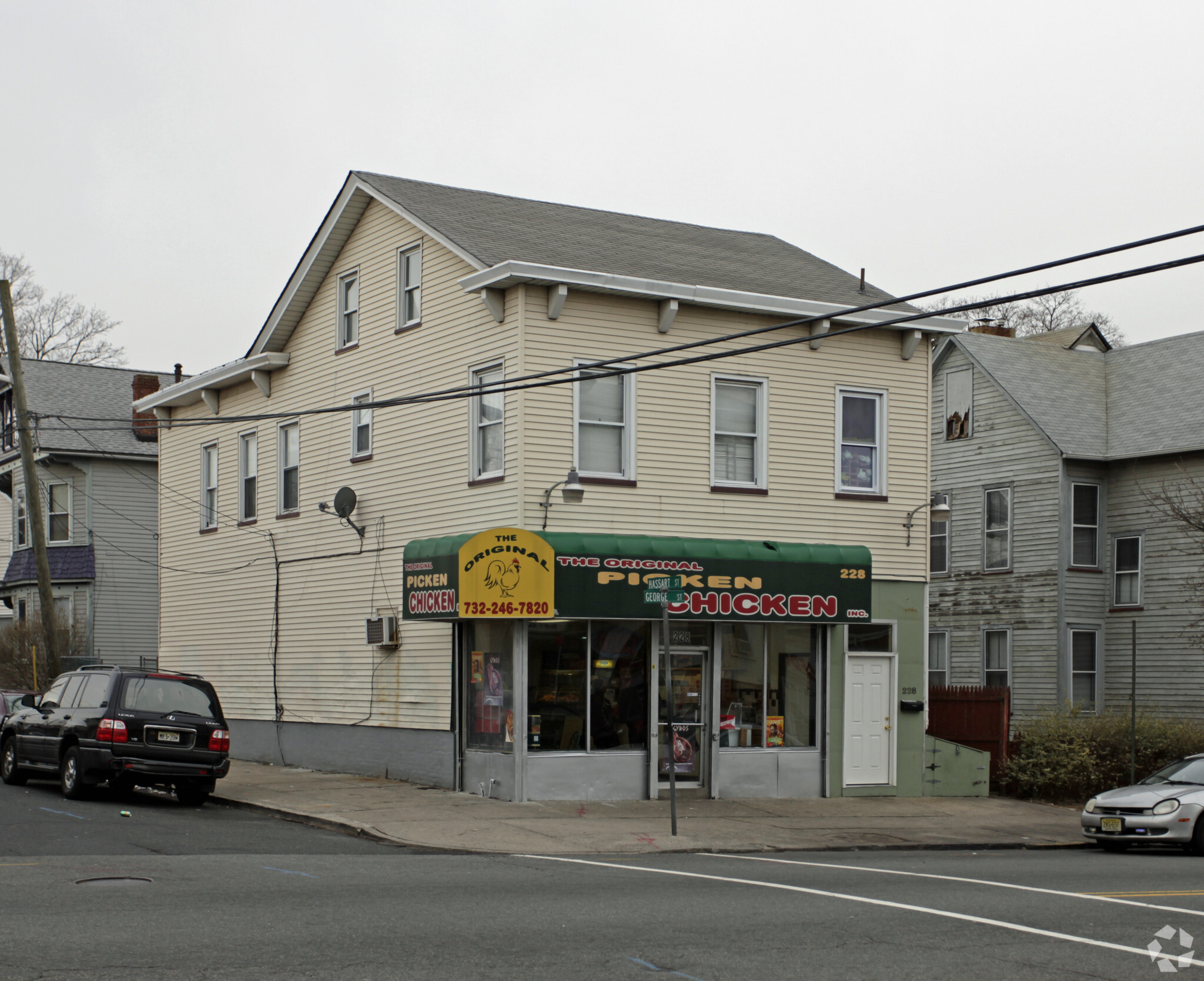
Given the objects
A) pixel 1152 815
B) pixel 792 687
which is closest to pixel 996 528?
pixel 792 687

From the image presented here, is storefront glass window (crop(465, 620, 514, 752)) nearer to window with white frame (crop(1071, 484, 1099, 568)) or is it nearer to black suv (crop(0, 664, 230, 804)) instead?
black suv (crop(0, 664, 230, 804))

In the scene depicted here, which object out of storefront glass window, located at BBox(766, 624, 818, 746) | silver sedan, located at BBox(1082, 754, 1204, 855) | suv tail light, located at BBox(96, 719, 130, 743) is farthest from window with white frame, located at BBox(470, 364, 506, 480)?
silver sedan, located at BBox(1082, 754, 1204, 855)

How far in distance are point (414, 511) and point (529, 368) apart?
3634 mm

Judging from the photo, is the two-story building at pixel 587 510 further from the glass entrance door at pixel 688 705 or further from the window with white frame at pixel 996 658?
the window with white frame at pixel 996 658

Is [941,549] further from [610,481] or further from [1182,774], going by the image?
[610,481]

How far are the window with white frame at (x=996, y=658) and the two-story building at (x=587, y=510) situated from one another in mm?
9973

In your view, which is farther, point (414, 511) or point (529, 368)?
point (414, 511)

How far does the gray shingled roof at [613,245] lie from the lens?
21.1 m

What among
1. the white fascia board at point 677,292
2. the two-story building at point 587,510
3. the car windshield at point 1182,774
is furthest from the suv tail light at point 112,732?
the car windshield at point 1182,774

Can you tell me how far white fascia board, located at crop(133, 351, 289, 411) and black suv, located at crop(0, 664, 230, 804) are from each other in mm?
8146

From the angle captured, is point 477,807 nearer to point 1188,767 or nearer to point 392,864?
point 392,864

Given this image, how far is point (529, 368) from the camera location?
19.5m

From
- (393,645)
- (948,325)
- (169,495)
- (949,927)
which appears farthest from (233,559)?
(949,927)

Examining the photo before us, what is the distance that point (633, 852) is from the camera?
1527cm
